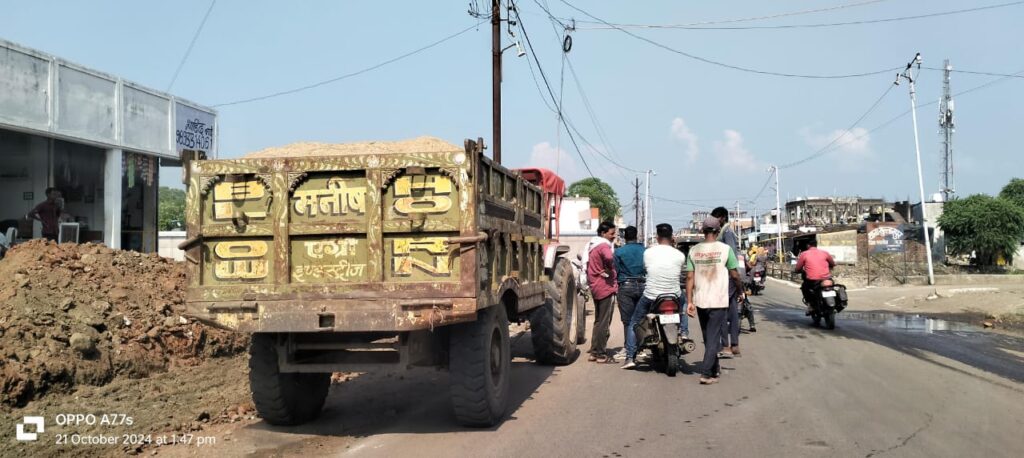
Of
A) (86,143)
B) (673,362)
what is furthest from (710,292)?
(86,143)

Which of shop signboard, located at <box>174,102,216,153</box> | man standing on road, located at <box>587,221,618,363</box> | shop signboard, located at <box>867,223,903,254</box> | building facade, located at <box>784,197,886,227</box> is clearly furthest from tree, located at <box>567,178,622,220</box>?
man standing on road, located at <box>587,221,618,363</box>

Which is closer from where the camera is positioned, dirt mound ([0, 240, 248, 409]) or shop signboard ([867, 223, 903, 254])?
dirt mound ([0, 240, 248, 409])

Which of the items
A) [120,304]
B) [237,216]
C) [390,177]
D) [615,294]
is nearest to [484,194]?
[390,177]

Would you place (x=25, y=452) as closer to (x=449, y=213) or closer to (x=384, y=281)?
(x=384, y=281)

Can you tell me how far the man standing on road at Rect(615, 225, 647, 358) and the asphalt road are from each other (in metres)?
0.78

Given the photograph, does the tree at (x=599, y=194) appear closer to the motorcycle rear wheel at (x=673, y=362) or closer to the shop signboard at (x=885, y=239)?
the shop signboard at (x=885, y=239)

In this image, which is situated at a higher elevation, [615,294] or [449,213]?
[449,213]

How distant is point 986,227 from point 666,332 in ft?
134

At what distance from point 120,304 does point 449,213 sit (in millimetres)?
6272

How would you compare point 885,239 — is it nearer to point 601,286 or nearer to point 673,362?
point 601,286

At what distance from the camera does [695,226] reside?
114m

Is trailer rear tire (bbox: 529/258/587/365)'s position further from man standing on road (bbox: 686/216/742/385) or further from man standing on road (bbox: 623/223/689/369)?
man standing on road (bbox: 686/216/742/385)

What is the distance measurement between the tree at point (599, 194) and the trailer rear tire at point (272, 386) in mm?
66790

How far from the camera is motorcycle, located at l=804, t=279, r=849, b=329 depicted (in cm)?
1213
